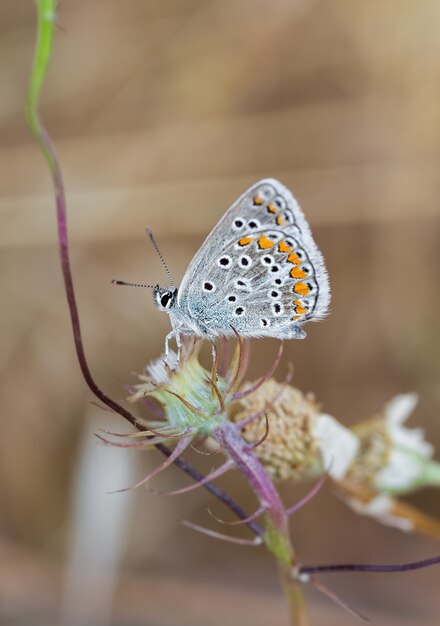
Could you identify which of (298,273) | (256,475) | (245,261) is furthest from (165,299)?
(256,475)

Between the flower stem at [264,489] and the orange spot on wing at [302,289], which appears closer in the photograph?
the flower stem at [264,489]

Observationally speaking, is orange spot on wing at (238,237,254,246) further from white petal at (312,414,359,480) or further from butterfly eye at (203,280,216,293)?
white petal at (312,414,359,480)

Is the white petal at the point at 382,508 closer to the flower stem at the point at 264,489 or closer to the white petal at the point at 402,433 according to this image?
the white petal at the point at 402,433

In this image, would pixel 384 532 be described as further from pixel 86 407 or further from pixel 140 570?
pixel 86 407

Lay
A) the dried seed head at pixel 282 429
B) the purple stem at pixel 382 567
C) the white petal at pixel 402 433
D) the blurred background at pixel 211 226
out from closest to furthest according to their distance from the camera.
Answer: the purple stem at pixel 382 567 < the dried seed head at pixel 282 429 < the white petal at pixel 402 433 < the blurred background at pixel 211 226

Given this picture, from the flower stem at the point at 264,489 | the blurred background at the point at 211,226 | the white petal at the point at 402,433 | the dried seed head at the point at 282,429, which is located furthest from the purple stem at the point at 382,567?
the blurred background at the point at 211,226

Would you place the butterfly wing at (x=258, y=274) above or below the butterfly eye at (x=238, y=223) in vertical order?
below

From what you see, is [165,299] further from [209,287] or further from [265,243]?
[265,243]

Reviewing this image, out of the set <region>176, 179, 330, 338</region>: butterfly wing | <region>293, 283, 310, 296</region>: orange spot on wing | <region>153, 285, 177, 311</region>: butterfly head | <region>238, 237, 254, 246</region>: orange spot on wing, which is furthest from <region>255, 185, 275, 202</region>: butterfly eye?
<region>153, 285, 177, 311</region>: butterfly head
